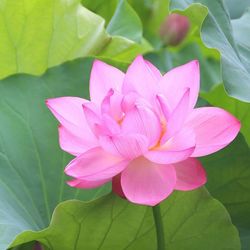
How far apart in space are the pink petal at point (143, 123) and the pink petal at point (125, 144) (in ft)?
0.04

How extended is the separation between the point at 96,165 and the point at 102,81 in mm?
140

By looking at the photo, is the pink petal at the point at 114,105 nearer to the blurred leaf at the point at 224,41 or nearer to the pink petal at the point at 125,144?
the pink petal at the point at 125,144

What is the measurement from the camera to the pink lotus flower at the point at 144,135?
2.27 feet

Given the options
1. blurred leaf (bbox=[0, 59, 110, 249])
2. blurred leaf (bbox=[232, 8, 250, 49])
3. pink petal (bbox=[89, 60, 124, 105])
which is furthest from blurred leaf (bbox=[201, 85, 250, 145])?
pink petal (bbox=[89, 60, 124, 105])

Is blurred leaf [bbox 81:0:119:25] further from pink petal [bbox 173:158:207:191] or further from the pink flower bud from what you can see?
pink petal [bbox 173:158:207:191]

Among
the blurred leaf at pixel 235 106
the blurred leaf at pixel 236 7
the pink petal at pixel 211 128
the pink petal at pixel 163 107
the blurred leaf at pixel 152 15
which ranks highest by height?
the pink petal at pixel 163 107

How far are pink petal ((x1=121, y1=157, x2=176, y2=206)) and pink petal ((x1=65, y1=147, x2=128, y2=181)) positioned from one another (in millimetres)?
15

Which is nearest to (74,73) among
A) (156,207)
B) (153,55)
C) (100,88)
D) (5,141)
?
(5,141)

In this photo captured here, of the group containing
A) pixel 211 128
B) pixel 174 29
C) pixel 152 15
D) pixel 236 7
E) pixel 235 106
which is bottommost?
pixel 152 15

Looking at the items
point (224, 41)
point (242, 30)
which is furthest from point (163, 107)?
point (242, 30)

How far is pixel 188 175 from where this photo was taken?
73 cm

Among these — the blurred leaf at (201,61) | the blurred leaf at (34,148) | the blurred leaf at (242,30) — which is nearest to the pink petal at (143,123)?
the blurred leaf at (34,148)

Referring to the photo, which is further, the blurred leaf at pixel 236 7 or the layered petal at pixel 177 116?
the blurred leaf at pixel 236 7

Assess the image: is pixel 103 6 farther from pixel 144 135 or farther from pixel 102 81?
pixel 144 135
